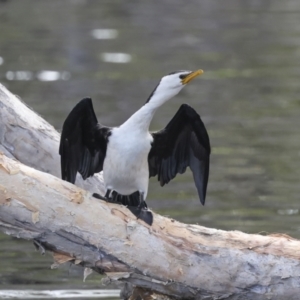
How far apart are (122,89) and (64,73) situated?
1.69 meters

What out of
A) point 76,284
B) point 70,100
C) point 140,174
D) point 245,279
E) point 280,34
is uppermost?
point 140,174

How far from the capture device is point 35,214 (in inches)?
221

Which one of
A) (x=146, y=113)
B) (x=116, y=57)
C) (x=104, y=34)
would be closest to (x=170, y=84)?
(x=146, y=113)

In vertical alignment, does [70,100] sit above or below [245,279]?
below

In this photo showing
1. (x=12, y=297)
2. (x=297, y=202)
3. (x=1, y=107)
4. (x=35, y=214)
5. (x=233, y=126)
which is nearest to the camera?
(x=35, y=214)

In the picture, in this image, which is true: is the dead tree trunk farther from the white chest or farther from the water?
the water

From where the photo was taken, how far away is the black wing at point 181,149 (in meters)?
6.40

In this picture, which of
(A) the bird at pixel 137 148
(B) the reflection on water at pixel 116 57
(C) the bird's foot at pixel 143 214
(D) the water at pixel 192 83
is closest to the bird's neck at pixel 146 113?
(A) the bird at pixel 137 148

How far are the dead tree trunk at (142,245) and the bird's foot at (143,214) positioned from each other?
0.04 m

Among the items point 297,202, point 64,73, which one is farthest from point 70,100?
point 297,202

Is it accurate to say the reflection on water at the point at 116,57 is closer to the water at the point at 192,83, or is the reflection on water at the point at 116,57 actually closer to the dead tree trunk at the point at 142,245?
the water at the point at 192,83

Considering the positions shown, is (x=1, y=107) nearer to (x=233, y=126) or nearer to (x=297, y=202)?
(x=297, y=202)

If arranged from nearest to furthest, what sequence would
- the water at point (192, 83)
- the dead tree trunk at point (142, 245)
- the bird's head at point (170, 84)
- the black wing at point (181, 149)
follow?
the dead tree trunk at point (142, 245) → the bird's head at point (170, 84) → the black wing at point (181, 149) → the water at point (192, 83)

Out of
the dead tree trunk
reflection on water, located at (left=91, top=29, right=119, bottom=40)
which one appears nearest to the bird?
the dead tree trunk
